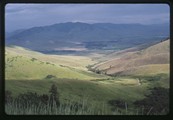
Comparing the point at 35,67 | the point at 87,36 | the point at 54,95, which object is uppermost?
the point at 87,36

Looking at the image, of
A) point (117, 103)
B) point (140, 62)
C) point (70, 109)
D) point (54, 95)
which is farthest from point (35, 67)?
point (140, 62)

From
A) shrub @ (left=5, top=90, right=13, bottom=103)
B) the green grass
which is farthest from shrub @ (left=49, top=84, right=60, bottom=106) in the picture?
shrub @ (left=5, top=90, right=13, bottom=103)

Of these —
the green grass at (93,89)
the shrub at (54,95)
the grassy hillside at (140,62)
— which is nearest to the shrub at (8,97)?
the green grass at (93,89)

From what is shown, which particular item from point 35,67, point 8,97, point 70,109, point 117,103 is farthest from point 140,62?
point 8,97

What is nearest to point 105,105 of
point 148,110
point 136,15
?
point 148,110

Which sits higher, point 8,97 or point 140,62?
point 140,62

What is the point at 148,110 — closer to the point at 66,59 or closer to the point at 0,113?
Answer: the point at 66,59

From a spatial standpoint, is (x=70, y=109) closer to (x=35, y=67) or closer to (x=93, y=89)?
(x=93, y=89)
